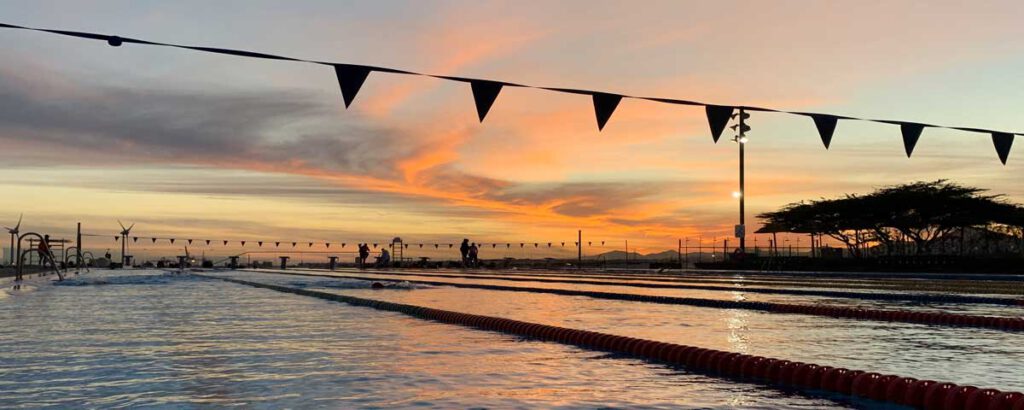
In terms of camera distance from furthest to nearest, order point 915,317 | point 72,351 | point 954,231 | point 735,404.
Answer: point 954,231
point 915,317
point 72,351
point 735,404

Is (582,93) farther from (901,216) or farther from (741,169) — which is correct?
(901,216)

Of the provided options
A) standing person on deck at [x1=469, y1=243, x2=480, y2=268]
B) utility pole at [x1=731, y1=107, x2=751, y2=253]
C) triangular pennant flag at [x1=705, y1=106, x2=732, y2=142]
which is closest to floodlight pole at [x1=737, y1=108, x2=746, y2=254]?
utility pole at [x1=731, y1=107, x2=751, y2=253]

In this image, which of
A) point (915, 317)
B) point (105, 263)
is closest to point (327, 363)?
point (915, 317)

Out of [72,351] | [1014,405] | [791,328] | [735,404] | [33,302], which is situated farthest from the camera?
[33,302]

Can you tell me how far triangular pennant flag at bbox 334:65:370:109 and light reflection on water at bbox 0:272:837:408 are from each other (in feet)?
8.97

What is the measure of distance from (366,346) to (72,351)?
2874 mm

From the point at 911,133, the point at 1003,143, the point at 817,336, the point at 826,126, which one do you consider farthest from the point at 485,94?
the point at 1003,143

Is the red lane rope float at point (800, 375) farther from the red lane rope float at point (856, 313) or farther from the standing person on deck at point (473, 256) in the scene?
the standing person on deck at point (473, 256)

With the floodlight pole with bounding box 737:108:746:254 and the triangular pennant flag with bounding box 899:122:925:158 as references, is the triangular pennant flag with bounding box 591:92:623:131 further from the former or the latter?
the floodlight pole with bounding box 737:108:746:254

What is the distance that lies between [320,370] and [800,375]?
385 centimetres

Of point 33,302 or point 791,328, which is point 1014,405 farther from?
point 33,302

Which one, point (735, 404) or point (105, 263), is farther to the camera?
point (105, 263)

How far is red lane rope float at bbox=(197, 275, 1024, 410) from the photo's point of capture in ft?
19.5

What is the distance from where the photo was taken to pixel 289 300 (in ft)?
63.4
